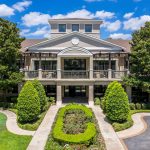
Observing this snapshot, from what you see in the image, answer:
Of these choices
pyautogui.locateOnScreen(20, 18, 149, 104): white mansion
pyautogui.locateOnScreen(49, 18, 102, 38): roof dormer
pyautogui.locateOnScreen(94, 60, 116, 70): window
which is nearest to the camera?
pyautogui.locateOnScreen(20, 18, 149, 104): white mansion

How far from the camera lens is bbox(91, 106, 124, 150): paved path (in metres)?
20.1

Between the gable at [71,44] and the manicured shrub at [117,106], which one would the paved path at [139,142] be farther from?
the gable at [71,44]

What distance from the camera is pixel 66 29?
1654 inches

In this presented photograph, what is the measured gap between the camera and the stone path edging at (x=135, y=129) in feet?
75.8

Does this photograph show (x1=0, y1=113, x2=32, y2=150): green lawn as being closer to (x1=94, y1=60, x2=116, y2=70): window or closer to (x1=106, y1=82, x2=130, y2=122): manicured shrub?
(x1=106, y1=82, x2=130, y2=122): manicured shrub

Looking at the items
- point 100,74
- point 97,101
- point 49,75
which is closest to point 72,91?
point 49,75

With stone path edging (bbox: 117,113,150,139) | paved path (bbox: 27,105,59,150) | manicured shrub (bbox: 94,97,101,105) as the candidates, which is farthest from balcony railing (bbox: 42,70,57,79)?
stone path edging (bbox: 117,113,150,139)

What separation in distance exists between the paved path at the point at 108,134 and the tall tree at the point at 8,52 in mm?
11367

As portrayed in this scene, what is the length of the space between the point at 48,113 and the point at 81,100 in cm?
862

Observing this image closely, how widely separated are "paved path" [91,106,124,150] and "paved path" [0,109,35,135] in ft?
21.9

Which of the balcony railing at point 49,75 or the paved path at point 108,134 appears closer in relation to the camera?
the paved path at point 108,134

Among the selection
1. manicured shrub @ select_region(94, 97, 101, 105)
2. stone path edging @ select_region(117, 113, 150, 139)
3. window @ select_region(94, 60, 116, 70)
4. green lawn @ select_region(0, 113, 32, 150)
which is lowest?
green lawn @ select_region(0, 113, 32, 150)

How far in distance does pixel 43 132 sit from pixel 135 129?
8670 millimetres

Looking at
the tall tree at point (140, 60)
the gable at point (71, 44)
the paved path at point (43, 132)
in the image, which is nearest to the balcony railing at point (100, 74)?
the tall tree at point (140, 60)
